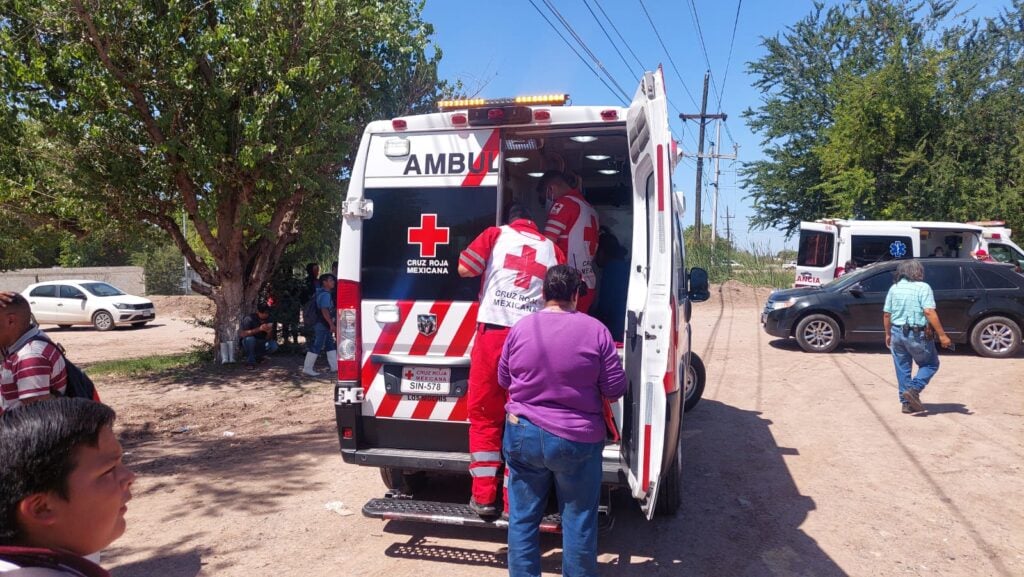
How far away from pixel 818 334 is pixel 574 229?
9.15 meters

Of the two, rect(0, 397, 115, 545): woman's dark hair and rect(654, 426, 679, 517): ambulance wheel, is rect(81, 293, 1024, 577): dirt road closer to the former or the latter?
rect(654, 426, 679, 517): ambulance wheel

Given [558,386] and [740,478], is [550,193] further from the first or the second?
[740,478]

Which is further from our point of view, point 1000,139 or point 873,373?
point 1000,139

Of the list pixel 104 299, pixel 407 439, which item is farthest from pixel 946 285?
pixel 104 299

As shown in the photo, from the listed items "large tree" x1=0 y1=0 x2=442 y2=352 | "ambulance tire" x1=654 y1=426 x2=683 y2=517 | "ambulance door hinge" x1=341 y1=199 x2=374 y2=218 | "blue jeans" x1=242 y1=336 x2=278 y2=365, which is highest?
"large tree" x1=0 y1=0 x2=442 y2=352

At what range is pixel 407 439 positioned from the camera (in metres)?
4.57

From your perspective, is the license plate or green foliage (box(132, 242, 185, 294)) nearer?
the license plate

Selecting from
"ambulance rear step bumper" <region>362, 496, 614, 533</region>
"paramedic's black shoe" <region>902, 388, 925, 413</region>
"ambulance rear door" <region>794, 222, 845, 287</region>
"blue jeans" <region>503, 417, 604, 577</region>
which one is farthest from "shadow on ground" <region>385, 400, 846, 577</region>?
"ambulance rear door" <region>794, 222, 845, 287</region>

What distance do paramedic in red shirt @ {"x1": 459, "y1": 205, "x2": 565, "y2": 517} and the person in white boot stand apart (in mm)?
6606

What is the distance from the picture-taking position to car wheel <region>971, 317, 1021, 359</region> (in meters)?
11.8

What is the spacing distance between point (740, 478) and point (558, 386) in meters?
3.31

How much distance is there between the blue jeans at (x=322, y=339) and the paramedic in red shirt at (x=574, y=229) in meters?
6.63

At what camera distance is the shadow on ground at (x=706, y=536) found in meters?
4.33

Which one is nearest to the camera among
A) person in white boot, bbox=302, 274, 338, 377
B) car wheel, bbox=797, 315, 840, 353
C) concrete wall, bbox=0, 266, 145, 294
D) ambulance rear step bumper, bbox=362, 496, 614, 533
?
ambulance rear step bumper, bbox=362, 496, 614, 533
